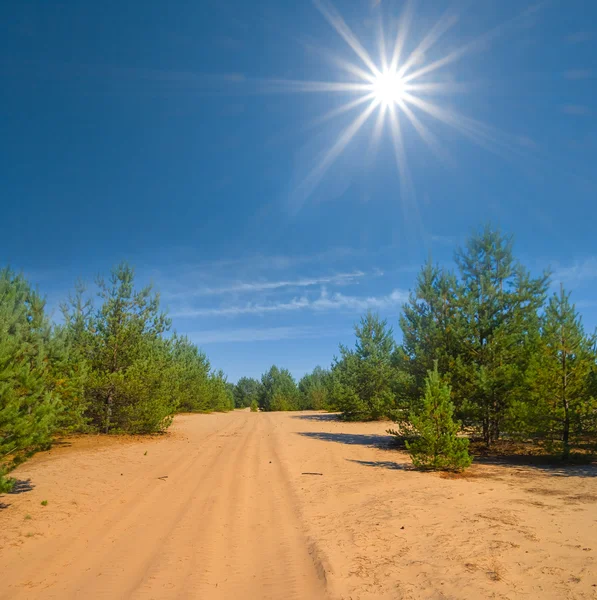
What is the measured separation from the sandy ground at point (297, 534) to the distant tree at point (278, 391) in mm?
46762

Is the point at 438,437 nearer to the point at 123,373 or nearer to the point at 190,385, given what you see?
the point at 123,373

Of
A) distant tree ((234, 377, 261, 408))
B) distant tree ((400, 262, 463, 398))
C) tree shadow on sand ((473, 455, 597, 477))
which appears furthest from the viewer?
distant tree ((234, 377, 261, 408))

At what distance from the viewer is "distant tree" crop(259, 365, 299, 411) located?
185 feet

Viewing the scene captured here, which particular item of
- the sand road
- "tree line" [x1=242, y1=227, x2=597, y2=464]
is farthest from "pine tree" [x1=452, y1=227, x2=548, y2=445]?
the sand road

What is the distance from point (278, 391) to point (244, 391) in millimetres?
45533

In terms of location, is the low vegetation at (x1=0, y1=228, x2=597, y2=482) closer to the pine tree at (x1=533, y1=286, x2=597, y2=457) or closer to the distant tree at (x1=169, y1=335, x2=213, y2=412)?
the pine tree at (x1=533, y1=286, x2=597, y2=457)

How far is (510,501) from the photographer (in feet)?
23.7

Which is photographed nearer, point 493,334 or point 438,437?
point 438,437

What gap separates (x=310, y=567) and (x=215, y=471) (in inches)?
243

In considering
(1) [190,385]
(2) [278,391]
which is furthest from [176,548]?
(2) [278,391]

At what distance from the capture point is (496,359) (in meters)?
13.7

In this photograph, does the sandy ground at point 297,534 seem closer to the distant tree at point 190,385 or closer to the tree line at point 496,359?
the tree line at point 496,359

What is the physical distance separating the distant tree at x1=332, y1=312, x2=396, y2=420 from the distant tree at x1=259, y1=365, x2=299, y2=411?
86.4 feet

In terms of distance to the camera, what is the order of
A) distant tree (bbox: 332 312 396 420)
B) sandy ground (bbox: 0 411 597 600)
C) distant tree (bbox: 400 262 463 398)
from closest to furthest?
sandy ground (bbox: 0 411 597 600), distant tree (bbox: 400 262 463 398), distant tree (bbox: 332 312 396 420)
